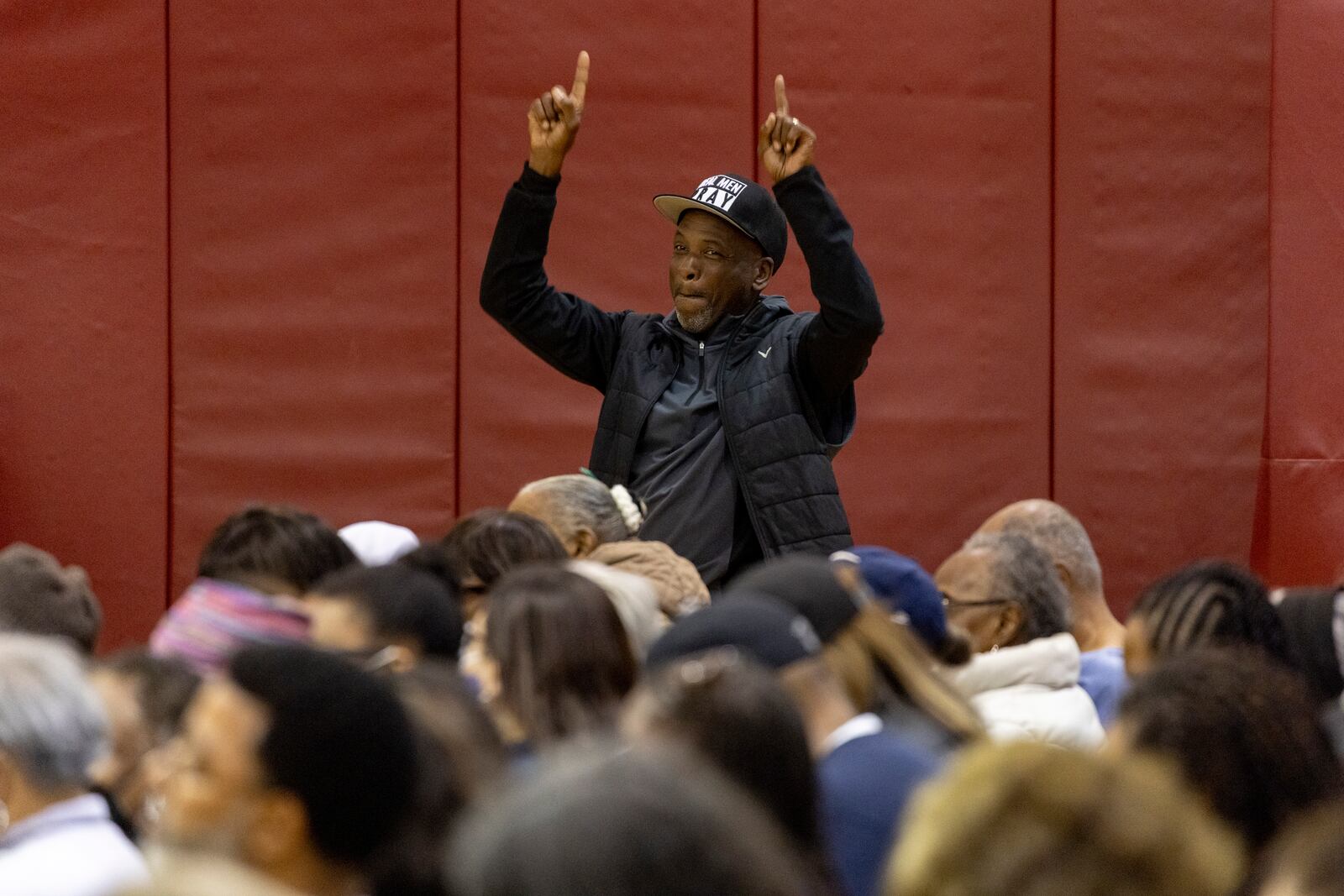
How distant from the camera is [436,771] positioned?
6.47 feet

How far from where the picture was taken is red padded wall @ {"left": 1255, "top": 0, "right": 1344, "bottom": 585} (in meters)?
6.16

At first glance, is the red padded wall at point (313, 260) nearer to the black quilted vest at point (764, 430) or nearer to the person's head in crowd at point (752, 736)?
the black quilted vest at point (764, 430)

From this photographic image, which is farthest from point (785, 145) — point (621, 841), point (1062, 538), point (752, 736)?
point (621, 841)

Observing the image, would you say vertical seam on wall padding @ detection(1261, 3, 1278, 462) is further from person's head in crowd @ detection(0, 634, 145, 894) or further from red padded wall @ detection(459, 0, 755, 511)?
person's head in crowd @ detection(0, 634, 145, 894)

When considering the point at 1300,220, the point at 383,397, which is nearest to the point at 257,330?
the point at 383,397

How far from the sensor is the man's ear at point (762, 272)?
4.32m

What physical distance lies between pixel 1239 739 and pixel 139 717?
5.05ft

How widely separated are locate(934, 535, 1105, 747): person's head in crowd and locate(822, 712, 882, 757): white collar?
0.73 meters

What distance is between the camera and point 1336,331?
6.20 meters

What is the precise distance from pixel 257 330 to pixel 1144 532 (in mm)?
3027

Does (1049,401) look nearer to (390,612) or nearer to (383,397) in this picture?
(383,397)

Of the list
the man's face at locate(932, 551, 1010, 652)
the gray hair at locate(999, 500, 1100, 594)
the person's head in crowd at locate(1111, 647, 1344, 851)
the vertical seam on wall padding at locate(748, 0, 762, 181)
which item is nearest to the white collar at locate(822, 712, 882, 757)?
the person's head in crowd at locate(1111, 647, 1344, 851)

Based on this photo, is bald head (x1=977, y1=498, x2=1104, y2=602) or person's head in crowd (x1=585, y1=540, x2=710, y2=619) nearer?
person's head in crowd (x1=585, y1=540, x2=710, y2=619)

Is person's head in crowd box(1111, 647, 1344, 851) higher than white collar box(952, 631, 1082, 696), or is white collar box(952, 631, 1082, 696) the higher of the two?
person's head in crowd box(1111, 647, 1344, 851)
